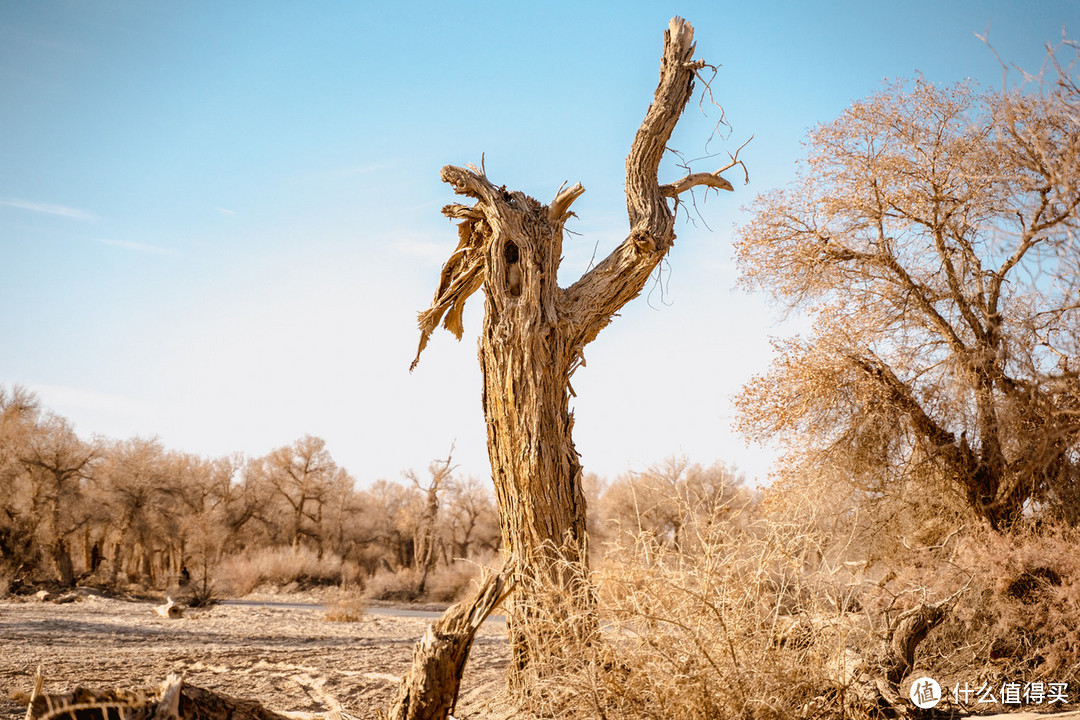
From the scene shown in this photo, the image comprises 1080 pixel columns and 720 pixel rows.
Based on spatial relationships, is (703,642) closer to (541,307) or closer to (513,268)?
(541,307)

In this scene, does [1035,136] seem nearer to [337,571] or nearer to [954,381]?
[954,381]

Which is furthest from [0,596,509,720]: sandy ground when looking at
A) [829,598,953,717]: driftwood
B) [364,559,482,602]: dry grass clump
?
[364,559,482,602]: dry grass clump

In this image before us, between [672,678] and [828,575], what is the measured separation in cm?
124

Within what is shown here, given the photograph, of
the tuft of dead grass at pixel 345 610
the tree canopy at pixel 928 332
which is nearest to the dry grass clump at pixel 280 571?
the tuft of dead grass at pixel 345 610

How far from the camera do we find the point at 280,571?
103 feet

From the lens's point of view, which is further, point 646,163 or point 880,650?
point 646,163

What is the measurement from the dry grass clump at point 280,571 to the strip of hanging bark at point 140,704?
82.7 ft

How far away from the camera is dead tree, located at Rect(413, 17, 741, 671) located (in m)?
6.39

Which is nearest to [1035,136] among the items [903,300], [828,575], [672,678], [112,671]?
[903,300]

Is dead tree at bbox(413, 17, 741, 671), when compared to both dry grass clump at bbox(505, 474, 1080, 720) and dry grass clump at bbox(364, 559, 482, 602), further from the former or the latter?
dry grass clump at bbox(364, 559, 482, 602)

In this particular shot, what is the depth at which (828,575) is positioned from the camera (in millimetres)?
4711

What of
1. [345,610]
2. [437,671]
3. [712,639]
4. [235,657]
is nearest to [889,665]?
[712,639]

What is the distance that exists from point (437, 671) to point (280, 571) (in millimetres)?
29076

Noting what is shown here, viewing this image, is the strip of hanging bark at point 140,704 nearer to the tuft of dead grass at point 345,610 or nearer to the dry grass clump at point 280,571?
the tuft of dead grass at point 345,610
